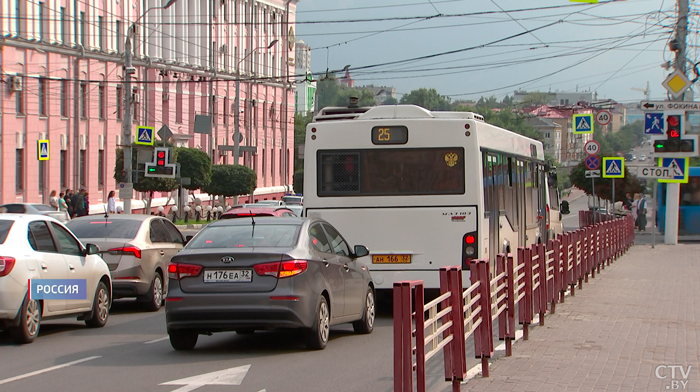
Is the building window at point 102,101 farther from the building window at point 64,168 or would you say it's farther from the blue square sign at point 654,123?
the blue square sign at point 654,123

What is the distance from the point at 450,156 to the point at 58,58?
3940 centimetres

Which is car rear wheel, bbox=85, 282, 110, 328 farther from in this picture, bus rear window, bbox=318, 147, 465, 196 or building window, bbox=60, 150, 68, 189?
building window, bbox=60, 150, 68, 189

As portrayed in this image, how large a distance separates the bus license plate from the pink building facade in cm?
2229

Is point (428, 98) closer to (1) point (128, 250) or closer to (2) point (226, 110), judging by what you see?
(2) point (226, 110)

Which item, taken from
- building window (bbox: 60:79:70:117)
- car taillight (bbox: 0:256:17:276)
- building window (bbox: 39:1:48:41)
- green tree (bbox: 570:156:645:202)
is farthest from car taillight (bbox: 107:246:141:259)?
building window (bbox: 60:79:70:117)

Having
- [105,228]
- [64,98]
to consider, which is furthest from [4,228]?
[64,98]

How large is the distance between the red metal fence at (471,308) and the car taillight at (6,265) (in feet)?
16.6

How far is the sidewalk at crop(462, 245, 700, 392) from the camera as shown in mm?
8906

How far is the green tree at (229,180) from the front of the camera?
62.7 metres

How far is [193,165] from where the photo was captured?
185 ft

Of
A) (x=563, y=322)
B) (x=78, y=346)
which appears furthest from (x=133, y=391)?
(x=563, y=322)

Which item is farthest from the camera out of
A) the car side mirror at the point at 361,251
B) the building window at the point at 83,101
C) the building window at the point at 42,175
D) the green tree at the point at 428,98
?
the green tree at the point at 428,98

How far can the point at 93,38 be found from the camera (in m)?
54.3

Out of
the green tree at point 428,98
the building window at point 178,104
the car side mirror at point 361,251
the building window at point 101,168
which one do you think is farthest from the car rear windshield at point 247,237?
the green tree at point 428,98
